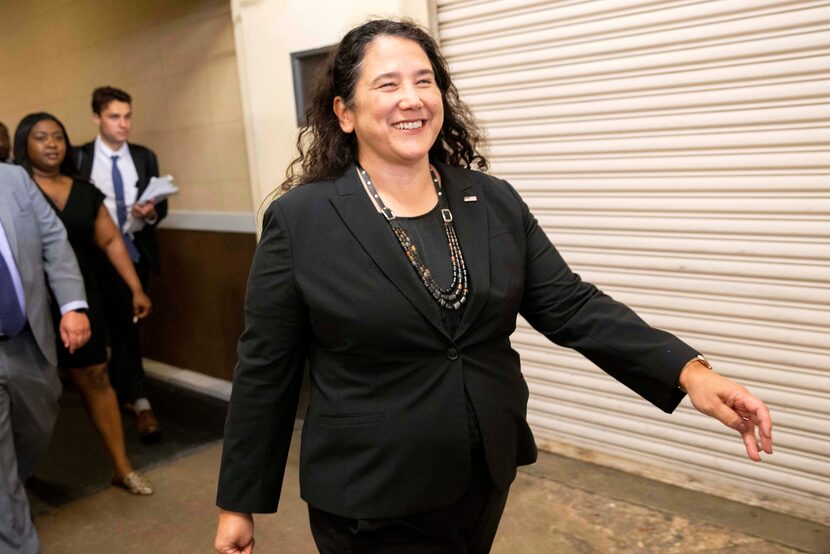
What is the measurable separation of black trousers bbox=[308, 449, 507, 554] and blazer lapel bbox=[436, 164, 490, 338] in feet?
1.13

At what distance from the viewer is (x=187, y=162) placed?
638cm

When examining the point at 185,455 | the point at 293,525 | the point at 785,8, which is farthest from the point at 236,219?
the point at 785,8

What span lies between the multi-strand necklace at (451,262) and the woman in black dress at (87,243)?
9.12ft

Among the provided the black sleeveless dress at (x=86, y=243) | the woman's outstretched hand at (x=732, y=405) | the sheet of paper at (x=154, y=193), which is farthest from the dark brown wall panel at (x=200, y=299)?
the woman's outstretched hand at (x=732, y=405)

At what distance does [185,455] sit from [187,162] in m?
2.43

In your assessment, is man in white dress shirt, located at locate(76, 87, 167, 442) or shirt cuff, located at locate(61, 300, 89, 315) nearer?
shirt cuff, located at locate(61, 300, 89, 315)

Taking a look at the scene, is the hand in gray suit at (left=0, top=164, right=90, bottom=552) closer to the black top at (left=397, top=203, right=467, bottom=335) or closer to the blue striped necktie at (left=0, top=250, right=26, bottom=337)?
the blue striped necktie at (left=0, top=250, right=26, bottom=337)

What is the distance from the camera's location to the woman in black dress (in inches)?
169

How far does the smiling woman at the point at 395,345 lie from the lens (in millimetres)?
1865

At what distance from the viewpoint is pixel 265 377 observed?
195cm

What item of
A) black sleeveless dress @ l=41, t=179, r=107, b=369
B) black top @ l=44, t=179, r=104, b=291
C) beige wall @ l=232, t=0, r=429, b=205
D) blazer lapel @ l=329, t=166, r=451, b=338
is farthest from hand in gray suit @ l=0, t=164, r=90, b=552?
blazer lapel @ l=329, t=166, r=451, b=338

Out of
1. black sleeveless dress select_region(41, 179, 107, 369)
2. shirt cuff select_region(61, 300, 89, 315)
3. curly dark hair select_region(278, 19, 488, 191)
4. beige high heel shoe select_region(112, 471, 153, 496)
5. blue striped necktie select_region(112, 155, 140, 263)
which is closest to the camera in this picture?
curly dark hair select_region(278, 19, 488, 191)

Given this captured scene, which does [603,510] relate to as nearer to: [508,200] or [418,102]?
[508,200]

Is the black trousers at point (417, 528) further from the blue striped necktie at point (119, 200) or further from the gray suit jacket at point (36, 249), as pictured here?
the blue striped necktie at point (119, 200)
